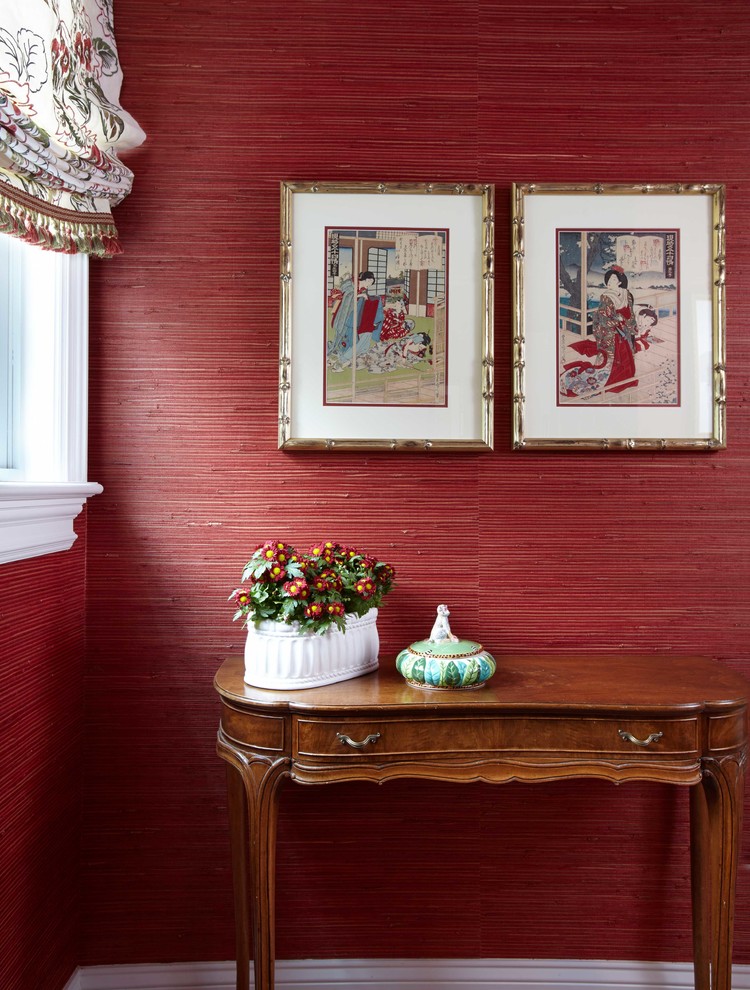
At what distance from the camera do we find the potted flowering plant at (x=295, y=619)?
171cm

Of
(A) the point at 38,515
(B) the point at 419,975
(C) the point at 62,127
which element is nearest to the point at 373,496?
(A) the point at 38,515

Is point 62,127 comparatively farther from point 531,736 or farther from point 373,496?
point 531,736

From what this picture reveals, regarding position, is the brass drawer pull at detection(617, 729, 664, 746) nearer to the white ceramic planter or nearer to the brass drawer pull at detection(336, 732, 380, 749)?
the brass drawer pull at detection(336, 732, 380, 749)

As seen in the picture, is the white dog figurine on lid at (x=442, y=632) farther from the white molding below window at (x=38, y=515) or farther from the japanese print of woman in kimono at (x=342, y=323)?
the white molding below window at (x=38, y=515)

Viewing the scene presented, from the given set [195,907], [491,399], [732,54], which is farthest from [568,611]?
[732,54]

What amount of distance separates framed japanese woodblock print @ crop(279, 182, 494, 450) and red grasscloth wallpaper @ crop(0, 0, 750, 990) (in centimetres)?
8

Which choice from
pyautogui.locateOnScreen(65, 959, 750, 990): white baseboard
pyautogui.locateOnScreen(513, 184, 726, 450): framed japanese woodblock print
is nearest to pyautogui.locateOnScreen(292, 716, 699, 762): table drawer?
pyautogui.locateOnScreen(513, 184, 726, 450): framed japanese woodblock print

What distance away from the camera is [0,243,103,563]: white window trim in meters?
1.94

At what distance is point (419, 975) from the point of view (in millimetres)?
2131

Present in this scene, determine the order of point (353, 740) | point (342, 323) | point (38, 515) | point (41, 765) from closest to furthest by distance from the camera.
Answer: point (353, 740) < point (38, 515) < point (41, 765) < point (342, 323)

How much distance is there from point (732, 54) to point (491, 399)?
4.24 feet

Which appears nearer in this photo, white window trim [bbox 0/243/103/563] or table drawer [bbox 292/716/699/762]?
table drawer [bbox 292/716/699/762]

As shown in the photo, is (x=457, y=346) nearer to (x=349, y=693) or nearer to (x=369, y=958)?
(x=349, y=693)

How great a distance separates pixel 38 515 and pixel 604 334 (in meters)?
1.65
